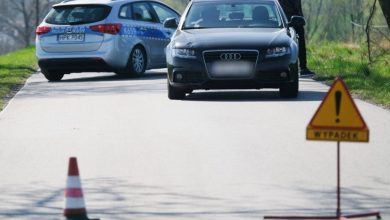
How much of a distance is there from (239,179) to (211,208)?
1402mm

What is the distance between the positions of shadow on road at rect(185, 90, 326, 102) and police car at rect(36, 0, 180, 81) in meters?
3.81

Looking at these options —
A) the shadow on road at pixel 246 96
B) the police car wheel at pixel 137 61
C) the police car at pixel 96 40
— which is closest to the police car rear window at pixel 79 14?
the police car at pixel 96 40

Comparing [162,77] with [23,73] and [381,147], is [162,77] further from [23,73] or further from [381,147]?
[381,147]

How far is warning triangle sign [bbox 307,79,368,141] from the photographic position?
8141 millimetres

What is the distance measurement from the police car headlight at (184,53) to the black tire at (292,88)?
131cm

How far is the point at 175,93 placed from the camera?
17281 millimetres

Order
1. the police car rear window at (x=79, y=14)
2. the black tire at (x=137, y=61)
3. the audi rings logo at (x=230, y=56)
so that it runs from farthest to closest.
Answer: the black tire at (x=137, y=61), the police car rear window at (x=79, y=14), the audi rings logo at (x=230, y=56)

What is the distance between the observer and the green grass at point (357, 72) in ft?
58.1

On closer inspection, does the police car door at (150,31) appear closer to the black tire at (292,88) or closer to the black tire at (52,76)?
the black tire at (52,76)

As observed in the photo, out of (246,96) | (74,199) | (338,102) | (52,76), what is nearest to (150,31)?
(52,76)

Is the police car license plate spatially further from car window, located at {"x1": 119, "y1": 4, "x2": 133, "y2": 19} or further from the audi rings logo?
the audi rings logo

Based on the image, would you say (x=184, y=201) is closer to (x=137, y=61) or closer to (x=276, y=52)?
(x=276, y=52)

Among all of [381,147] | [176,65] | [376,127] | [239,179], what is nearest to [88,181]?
[239,179]

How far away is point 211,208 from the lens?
28.8 feet
